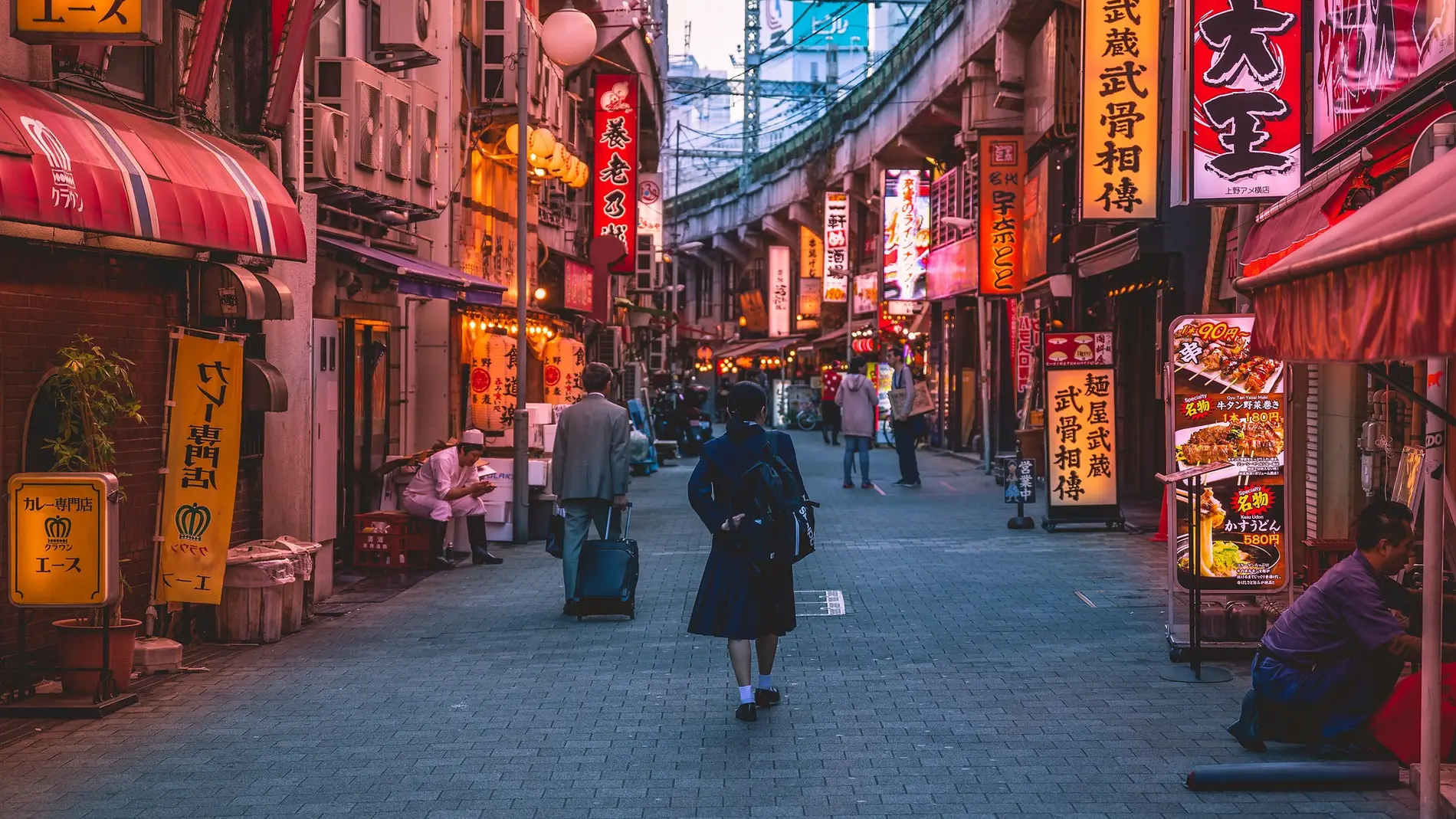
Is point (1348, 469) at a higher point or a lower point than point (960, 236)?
lower

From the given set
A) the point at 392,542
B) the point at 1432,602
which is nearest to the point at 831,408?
the point at 392,542

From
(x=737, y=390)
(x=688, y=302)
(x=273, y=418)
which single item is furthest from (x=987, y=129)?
(x=688, y=302)

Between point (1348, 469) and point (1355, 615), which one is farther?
point (1348, 469)

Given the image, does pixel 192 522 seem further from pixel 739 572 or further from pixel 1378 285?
pixel 1378 285

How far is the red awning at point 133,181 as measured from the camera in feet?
23.7

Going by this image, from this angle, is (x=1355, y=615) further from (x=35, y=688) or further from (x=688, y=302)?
(x=688, y=302)

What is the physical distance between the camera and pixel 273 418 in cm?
1141

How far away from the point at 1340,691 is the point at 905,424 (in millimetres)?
16827

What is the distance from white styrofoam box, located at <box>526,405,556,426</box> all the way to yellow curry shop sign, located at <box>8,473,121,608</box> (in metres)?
11.0

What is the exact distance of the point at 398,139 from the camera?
608 inches

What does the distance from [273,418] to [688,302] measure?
7914cm

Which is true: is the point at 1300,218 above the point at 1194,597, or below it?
above

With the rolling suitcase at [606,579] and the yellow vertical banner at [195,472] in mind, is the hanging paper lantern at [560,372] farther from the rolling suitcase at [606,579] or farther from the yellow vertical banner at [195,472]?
the yellow vertical banner at [195,472]

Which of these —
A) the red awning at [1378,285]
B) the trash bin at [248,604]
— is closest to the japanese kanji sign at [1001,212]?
the trash bin at [248,604]
